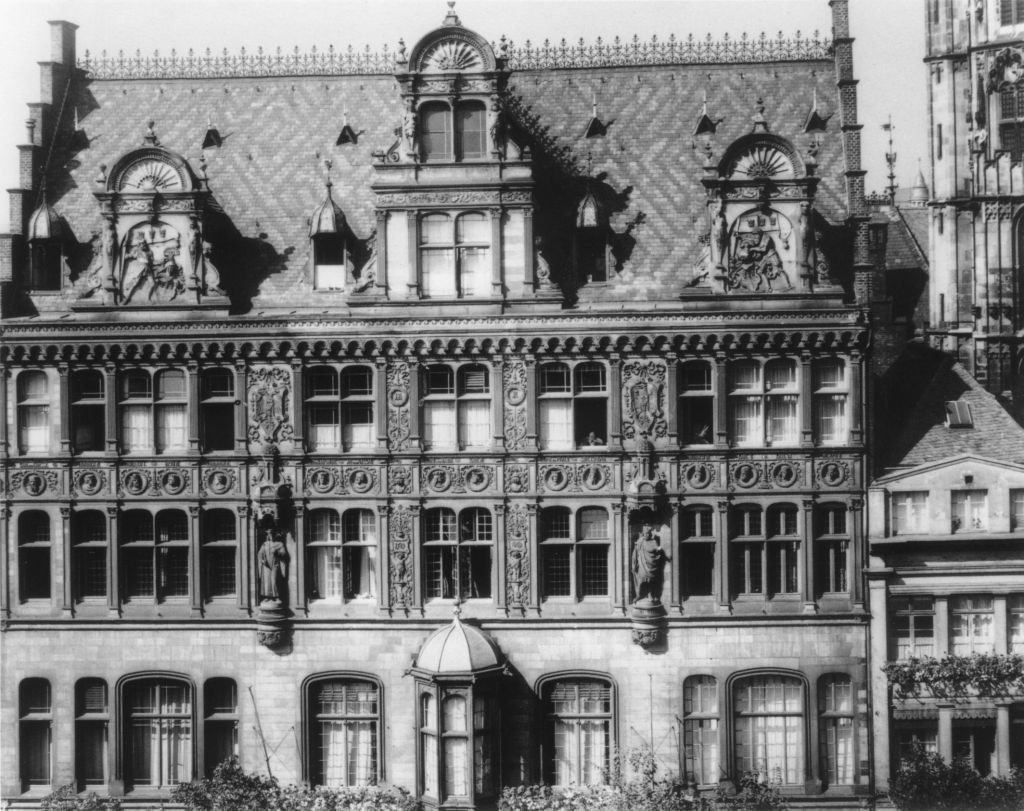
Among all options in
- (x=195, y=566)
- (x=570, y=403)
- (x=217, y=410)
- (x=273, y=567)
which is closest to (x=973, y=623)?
(x=570, y=403)

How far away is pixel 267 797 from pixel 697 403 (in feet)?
52.8

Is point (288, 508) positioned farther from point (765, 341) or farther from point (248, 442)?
point (765, 341)

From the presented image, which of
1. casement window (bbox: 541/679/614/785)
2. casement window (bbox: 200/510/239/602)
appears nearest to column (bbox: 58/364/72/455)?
casement window (bbox: 200/510/239/602)

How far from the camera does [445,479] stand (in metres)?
32.6

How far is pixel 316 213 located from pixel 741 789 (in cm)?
2036

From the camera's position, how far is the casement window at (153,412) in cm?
3325

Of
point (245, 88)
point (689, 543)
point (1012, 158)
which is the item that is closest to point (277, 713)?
point (689, 543)

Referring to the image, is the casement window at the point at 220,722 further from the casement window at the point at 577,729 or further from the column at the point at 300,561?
the casement window at the point at 577,729

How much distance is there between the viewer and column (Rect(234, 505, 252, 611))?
3303 cm

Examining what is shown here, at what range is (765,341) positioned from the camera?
32.1m

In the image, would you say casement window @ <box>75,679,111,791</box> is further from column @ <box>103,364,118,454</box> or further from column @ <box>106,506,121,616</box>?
column @ <box>103,364,118,454</box>

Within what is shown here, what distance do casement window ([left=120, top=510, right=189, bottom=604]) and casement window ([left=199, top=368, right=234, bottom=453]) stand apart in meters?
2.32

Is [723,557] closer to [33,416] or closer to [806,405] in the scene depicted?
[806,405]

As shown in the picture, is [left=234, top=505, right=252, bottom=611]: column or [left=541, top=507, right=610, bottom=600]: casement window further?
[left=234, top=505, right=252, bottom=611]: column
